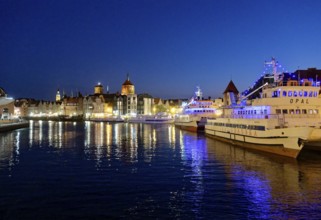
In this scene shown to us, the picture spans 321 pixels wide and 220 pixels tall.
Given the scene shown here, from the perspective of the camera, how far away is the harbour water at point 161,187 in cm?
1852

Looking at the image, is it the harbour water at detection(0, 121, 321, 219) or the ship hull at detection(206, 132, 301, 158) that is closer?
the harbour water at detection(0, 121, 321, 219)

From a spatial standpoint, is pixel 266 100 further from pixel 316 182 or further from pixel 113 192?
pixel 113 192

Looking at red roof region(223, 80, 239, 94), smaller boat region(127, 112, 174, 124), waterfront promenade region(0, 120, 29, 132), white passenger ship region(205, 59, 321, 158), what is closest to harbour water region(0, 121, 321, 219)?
white passenger ship region(205, 59, 321, 158)

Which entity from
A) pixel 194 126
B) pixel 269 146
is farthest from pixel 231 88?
pixel 269 146

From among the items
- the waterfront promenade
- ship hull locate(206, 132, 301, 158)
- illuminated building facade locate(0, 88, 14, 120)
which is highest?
illuminated building facade locate(0, 88, 14, 120)

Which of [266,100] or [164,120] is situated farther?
→ [164,120]

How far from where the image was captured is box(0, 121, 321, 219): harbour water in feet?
60.7

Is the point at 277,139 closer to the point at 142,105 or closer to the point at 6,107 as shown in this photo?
the point at 6,107

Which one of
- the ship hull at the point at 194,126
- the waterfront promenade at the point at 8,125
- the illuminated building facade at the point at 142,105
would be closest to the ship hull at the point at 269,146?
the ship hull at the point at 194,126

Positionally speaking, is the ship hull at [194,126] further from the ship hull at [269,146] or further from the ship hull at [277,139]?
the ship hull at [269,146]

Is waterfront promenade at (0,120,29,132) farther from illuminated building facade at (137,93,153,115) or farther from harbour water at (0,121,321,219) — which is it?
illuminated building facade at (137,93,153,115)

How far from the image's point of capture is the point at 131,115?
638ft

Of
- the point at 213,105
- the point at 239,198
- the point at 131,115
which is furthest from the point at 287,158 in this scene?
the point at 131,115

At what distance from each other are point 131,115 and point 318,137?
159 meters
